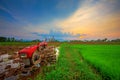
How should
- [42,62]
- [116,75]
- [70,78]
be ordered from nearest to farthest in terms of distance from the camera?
[116,75] → [70,78] → [42,62]

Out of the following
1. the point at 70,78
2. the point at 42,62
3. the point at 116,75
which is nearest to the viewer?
the point at 116,75

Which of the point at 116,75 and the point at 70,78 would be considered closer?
the point at 116,75

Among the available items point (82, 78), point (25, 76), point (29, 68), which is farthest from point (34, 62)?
point (82, 78)

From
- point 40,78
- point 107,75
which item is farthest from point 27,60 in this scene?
point 107,75

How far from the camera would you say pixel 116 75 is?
17.1ft

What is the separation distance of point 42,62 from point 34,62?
1.38m

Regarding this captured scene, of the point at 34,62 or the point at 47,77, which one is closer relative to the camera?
the point at 47,77

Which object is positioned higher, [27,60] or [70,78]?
[27,60]

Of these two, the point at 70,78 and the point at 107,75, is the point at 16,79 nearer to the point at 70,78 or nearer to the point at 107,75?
the point at 70,78

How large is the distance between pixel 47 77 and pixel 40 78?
291 millimetres

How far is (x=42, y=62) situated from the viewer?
319 inches

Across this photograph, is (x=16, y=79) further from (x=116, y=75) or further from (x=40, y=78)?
(x=116, y=75)

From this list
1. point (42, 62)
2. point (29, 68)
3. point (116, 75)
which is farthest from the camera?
point (42, 62)

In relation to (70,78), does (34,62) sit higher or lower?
higher
